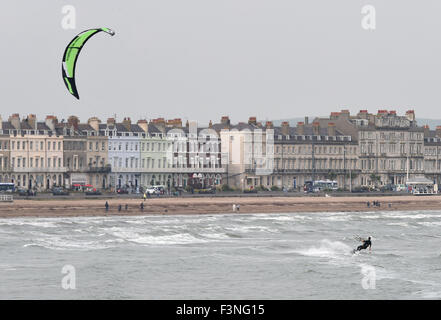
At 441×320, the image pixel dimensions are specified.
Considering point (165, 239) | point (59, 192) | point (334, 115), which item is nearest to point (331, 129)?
point (334, 115)

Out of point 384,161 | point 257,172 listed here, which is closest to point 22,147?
point 257,172

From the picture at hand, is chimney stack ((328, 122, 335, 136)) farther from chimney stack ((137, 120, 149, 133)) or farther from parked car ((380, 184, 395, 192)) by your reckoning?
chimney stack ((137, 120, 149, 133))

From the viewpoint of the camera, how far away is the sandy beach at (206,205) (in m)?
72.0

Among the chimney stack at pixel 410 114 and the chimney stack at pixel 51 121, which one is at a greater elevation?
the chimney stack at pixel 410 114

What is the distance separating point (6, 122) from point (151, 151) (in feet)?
54.0

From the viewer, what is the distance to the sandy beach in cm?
7200

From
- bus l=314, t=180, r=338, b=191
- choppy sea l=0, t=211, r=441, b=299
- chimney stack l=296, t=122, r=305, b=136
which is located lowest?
choppy sea l=0, t=211, r=441, b=299

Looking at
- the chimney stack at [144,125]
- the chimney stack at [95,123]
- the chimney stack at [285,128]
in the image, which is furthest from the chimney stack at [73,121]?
the chimney stack at [285,128]

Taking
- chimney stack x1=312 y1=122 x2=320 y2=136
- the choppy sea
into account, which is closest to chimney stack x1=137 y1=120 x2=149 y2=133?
chimney stack x1=312 y1=122 x2=320 y2=136

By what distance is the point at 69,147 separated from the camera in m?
106

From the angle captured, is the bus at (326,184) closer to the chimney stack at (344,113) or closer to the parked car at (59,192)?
the chimney stack at (344,113)

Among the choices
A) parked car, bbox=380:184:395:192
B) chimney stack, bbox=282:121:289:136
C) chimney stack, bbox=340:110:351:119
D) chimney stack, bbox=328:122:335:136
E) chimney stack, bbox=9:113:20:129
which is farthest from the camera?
chimney stack, bbox=340:110:351:119

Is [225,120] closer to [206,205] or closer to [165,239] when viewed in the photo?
[206,205]

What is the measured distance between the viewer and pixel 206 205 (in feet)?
270
